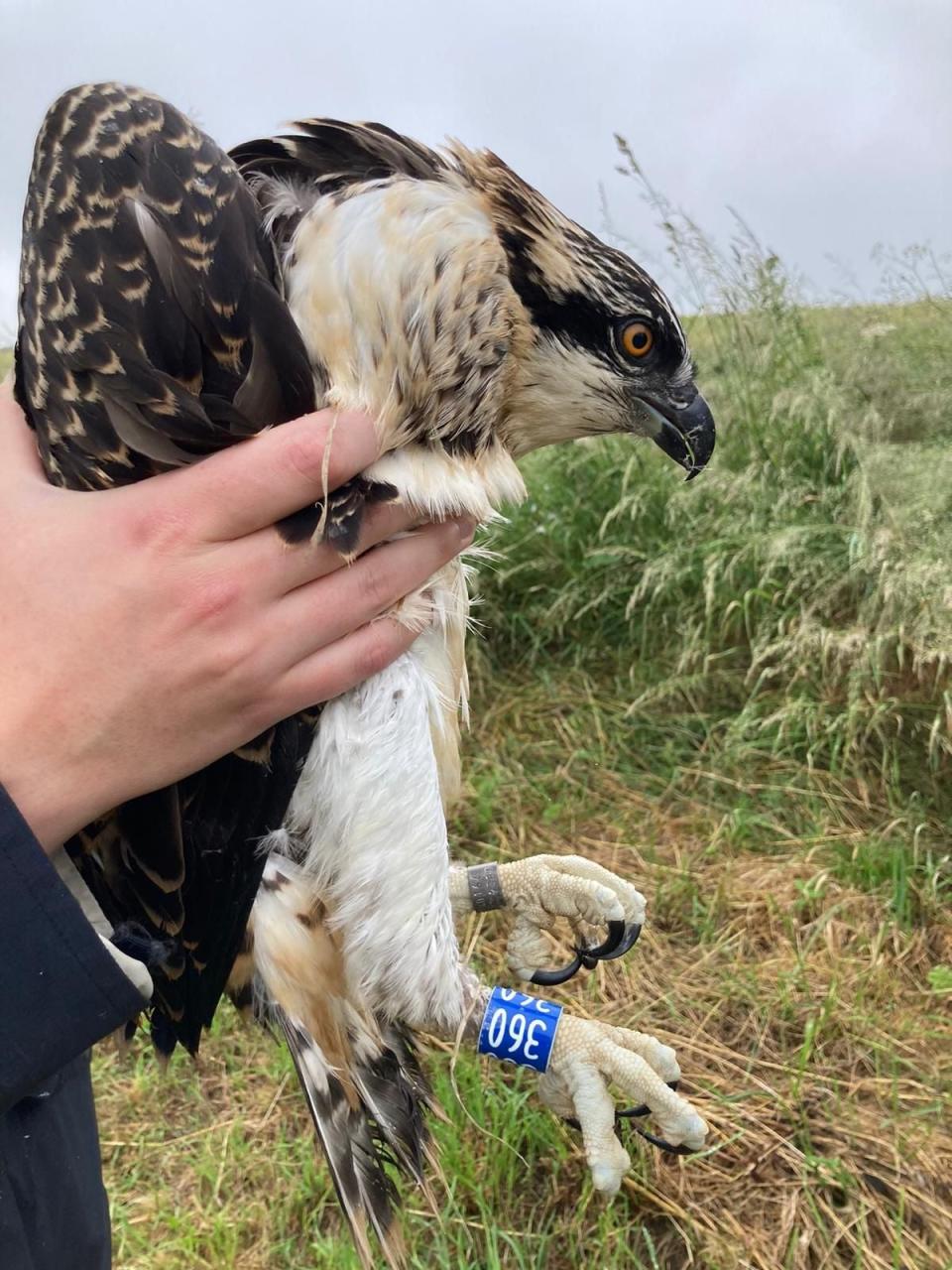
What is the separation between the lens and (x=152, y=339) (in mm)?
1297

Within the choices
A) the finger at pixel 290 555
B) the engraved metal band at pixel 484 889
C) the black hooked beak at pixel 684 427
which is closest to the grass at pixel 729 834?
the engraved metal band at pixel 484 889

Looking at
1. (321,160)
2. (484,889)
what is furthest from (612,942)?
(321,160)

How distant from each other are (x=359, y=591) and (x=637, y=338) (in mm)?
779

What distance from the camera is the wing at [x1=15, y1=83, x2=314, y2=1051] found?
129 centimetres

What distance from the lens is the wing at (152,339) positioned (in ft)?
4.23

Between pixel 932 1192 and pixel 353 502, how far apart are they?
1971 mm

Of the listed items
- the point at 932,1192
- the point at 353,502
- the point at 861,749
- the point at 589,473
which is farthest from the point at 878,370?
the point at 353,502

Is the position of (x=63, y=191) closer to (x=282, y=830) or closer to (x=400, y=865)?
(x=282, y=830)

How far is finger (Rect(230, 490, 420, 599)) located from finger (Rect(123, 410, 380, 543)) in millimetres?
22

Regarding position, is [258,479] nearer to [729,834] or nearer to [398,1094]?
[398,1094]

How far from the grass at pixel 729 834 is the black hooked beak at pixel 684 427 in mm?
977

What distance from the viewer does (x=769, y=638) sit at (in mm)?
3588

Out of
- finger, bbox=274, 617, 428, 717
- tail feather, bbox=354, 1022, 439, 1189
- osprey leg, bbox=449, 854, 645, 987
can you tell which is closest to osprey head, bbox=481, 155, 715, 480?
finger, bbox=274, 617, 428, 717

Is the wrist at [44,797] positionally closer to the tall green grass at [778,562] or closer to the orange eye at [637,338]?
the orange eye at [637,338]
